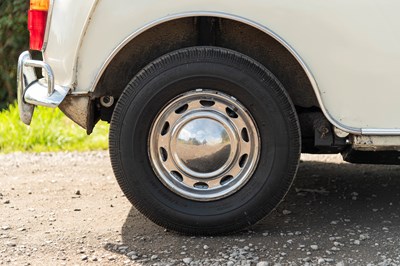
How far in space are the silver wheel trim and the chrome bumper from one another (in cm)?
59

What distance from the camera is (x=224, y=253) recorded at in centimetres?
413

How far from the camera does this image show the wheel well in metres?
4.34

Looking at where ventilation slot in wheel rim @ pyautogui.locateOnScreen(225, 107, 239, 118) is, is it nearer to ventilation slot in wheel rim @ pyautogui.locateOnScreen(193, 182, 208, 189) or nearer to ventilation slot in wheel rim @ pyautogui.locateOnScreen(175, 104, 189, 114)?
ventilation slot in wheel rim @ pyautogui.locateOnScreen(175, 104, 189, 114)

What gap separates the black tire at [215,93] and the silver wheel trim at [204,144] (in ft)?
0.10

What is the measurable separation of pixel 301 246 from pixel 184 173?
2.55 feet

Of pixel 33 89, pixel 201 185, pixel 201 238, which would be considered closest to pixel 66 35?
pixel 33 89

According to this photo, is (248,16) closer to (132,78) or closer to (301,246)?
(132,78)

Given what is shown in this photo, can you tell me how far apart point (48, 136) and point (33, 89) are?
2828 millimetres

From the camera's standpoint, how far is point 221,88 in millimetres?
4219

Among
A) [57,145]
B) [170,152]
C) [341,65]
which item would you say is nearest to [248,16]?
[341,65]

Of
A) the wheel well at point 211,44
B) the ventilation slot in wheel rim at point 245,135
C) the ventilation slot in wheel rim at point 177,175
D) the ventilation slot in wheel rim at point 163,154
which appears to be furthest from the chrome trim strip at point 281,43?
the ventilation slot in wheel rim at point 177,175

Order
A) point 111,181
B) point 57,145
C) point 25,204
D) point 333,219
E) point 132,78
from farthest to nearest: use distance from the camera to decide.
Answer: point 57,145 → point 111,181 → point 25,204 → point 333,219 → point 132,78

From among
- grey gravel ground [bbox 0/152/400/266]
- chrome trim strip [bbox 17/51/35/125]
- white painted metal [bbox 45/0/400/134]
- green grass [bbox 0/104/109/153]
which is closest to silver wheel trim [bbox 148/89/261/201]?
grey gravel ground [bbox 0/152/400/266]

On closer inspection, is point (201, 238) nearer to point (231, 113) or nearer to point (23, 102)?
point (231, 113)
